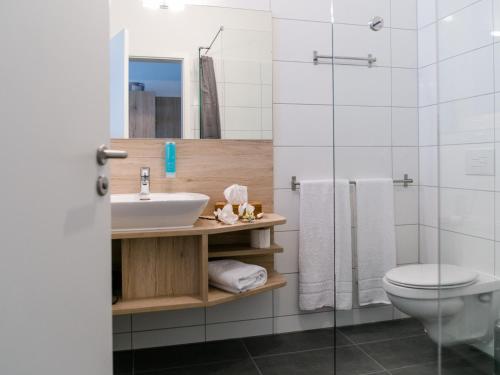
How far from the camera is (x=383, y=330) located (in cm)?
163

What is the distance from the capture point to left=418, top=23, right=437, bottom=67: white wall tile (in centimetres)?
138

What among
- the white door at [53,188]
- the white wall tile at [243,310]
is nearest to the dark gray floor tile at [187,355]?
the white wall tile at [243,310]

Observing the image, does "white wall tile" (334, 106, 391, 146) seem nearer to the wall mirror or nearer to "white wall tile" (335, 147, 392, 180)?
"white wall tile" (335, 147, 392, 180)

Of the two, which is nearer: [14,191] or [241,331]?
[14,191]

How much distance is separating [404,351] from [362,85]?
3.58 feet

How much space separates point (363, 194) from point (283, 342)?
43.1 inches

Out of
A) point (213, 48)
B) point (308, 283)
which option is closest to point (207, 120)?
point (213, 48)

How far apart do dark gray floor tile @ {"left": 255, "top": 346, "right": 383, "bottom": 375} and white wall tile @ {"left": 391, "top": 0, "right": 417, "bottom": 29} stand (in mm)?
1407

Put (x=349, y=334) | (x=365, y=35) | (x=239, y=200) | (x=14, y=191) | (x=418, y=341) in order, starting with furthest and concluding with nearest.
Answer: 1. (x=239, y=200)
2. (x=349, y=334)
3. (x=365, y=35)
4. (x=418, y=341)
5. (x=14, y=191)

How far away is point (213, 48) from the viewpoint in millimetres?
2217

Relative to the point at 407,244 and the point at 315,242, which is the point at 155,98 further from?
the point at 407,244

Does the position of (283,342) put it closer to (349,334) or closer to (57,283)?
(349,334)

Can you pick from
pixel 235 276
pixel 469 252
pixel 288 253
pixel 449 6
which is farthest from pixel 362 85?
pixel 288 253

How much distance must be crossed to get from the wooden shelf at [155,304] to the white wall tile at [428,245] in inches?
37.9
